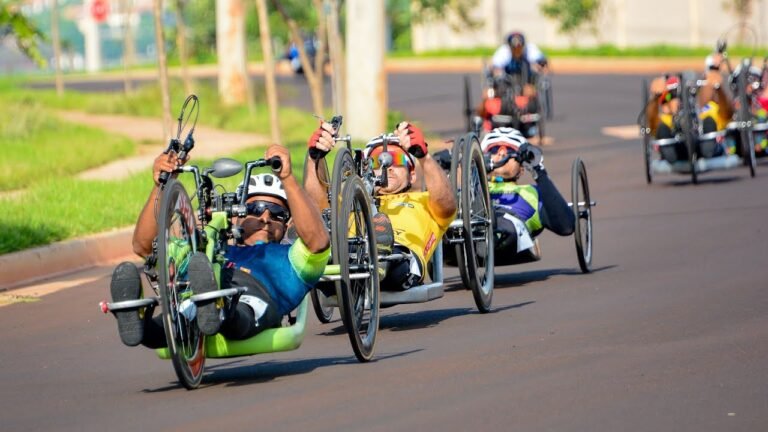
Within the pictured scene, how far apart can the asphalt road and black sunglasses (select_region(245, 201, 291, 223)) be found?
762 mm

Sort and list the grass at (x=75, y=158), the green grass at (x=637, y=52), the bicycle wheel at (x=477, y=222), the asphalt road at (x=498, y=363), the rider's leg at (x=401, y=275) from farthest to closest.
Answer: the green grass at (x=637, y=52) → the grass at (x=75, y=158) → the bicycle wheel at (x=477, y=222) → the rider's leg at (x=401, y=275) → the asphalt road at (x=498, y=363)

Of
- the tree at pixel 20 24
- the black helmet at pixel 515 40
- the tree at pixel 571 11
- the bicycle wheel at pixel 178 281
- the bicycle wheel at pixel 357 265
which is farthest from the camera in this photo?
the tree at pixel 571 11

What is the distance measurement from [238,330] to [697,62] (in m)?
41.1

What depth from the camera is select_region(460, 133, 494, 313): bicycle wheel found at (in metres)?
10.6

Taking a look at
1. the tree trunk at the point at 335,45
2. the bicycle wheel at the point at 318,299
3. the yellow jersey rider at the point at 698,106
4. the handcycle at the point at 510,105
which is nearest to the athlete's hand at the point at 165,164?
the bicycle wheel at the point at 318,299

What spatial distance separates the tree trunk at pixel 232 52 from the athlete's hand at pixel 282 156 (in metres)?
25.8

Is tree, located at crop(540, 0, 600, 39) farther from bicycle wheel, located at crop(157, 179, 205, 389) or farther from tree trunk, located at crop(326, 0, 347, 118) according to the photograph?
bicycle wheel, located at crop(157, 179, 205, 389)

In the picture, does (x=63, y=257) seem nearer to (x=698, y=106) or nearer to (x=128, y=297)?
(x=128, y=297)

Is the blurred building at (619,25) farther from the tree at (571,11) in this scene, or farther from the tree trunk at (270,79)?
the tree trunk at (270,79)

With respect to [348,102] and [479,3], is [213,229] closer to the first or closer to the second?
[348,102]

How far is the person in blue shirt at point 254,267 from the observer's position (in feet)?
26.2

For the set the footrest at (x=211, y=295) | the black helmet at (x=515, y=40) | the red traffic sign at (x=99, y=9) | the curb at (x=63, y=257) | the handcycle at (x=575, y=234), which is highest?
the red traffic sign at (x=99, y=9)

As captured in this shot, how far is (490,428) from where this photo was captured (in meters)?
7.11

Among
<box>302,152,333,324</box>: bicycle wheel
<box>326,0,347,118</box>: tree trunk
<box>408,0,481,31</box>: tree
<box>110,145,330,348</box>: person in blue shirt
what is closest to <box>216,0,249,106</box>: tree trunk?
<box>326,0,347,118</box>: tree trunk
